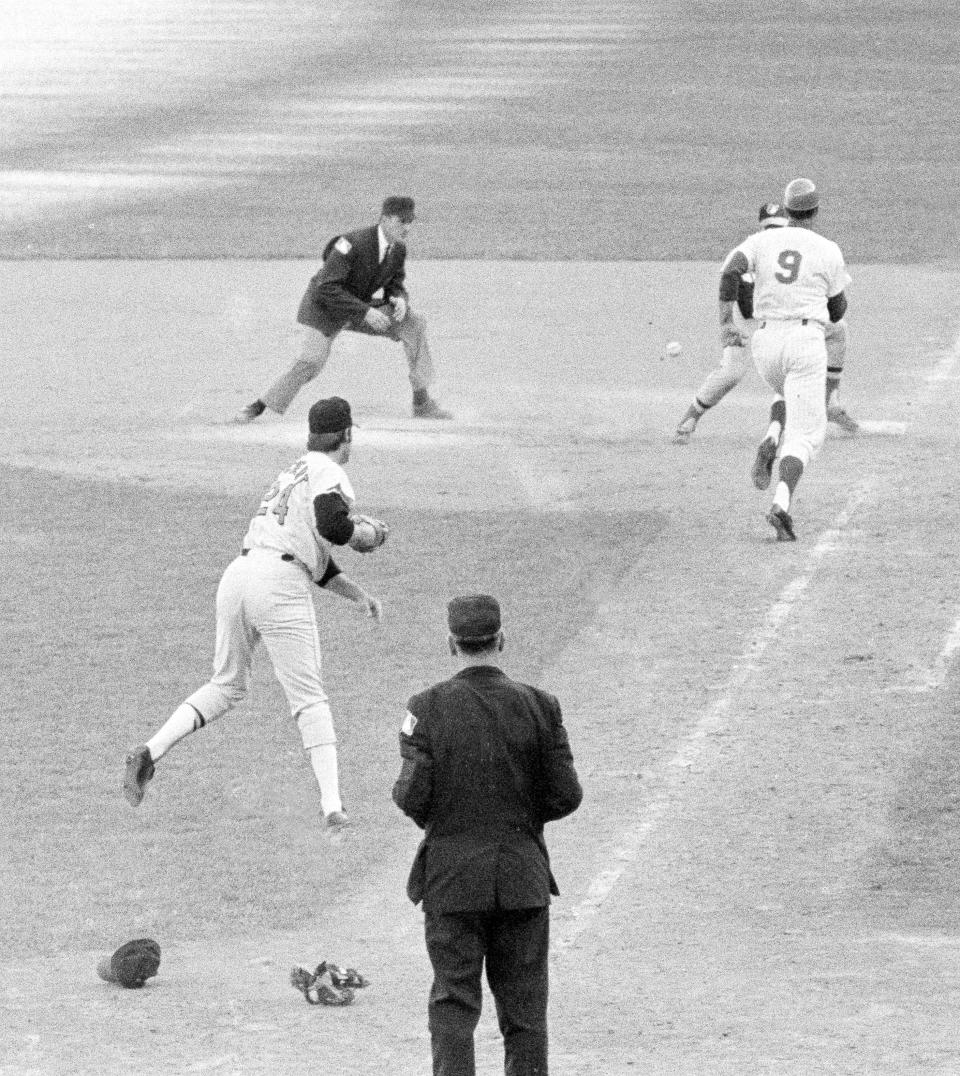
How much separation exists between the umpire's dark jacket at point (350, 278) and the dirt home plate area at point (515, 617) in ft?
3.37

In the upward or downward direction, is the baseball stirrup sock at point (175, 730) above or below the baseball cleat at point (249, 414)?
above

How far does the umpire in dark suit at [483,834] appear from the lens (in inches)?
273

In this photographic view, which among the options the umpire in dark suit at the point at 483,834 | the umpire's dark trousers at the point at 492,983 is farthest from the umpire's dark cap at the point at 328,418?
the umpire's dark trousers at the point at 492,983

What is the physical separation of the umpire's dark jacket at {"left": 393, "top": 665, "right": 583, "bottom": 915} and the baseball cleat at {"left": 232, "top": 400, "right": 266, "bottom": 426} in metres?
11.0

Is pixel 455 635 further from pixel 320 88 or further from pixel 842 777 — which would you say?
pixel 320 88

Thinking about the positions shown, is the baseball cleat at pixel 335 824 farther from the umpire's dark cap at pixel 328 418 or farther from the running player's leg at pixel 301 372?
the running player's leg at pixel 301 372

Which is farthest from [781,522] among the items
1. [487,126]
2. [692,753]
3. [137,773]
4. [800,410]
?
[487,126]

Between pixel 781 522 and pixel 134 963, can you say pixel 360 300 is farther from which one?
pixel 134 963

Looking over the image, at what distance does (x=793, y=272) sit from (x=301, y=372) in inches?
186

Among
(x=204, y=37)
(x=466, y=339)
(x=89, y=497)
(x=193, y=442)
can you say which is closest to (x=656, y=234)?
(x=466, y=339)

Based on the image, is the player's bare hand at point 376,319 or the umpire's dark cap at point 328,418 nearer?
the umpire's dark cap at point 328,418

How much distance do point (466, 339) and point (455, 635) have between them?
14.4m

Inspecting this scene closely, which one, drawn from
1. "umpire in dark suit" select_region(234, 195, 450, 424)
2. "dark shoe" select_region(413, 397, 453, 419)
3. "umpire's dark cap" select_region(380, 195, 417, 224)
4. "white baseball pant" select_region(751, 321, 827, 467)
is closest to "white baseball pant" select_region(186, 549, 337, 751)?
"white baseball pant" select_region(751, 321, 827, 467)

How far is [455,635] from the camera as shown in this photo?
7.05m
